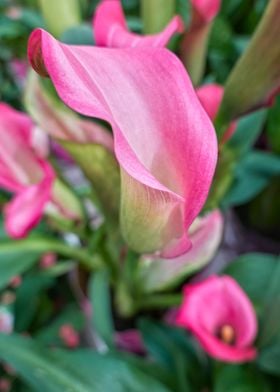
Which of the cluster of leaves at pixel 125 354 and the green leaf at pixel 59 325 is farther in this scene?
the green leaf at pixel 59 325

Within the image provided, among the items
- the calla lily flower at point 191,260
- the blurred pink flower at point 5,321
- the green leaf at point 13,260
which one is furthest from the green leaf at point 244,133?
the blurred pink flower at point 5,321

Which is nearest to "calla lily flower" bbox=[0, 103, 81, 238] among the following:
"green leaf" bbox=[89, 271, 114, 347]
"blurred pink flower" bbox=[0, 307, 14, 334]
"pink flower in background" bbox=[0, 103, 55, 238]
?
"pink flower in background" bbox=[0, 103, 55, 238]

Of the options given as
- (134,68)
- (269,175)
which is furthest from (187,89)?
(269,175)

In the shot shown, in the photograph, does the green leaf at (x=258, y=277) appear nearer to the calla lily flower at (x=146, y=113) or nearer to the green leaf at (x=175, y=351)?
the green leaf at (x=175, y=351)

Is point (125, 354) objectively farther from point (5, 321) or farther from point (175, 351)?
point (5, 321)

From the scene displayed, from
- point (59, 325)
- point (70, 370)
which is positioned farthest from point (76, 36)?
point (59, 325)
